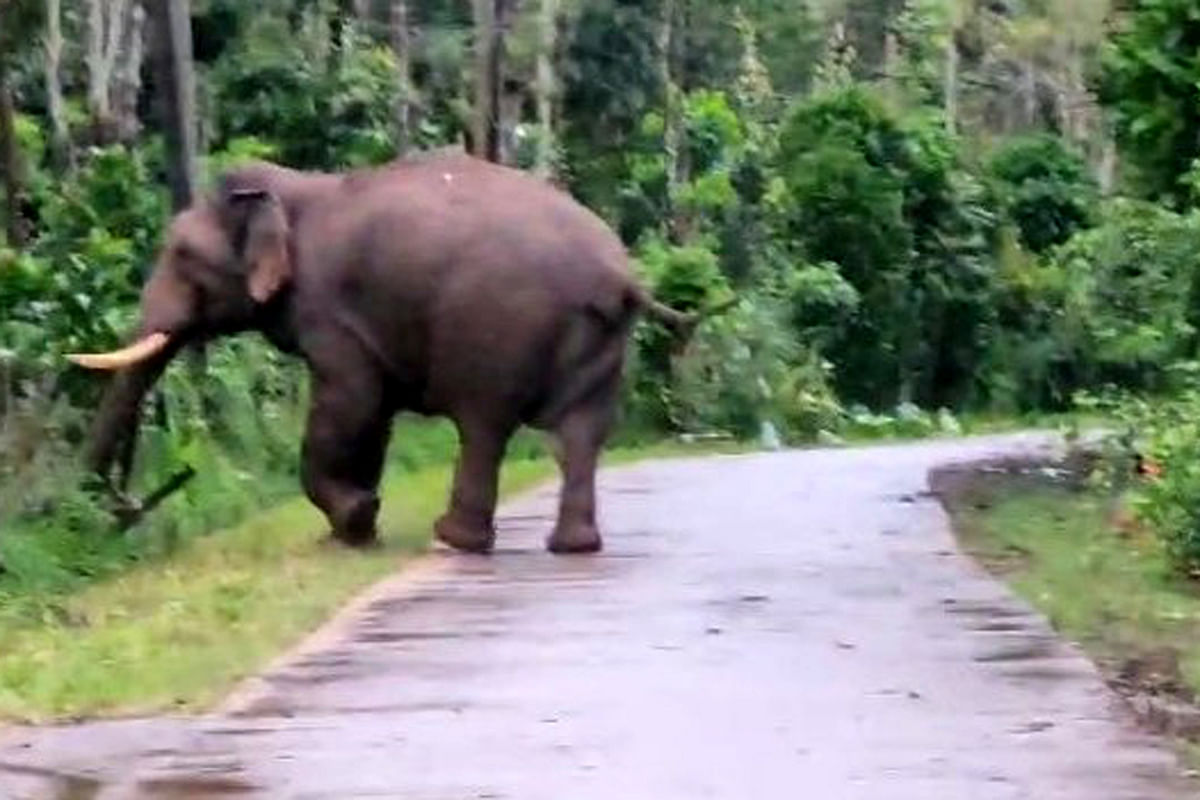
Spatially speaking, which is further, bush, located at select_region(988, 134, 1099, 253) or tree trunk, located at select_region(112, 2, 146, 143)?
bush, located at select_region(988, 134, 1099, 253)

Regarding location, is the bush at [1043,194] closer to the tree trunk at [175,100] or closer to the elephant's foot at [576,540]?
the tree trunk at [175,100]

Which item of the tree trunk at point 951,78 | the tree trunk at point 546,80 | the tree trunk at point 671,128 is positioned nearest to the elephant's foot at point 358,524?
the tree trunk at point 546,80

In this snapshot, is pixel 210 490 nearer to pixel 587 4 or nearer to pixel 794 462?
pixel 794 462

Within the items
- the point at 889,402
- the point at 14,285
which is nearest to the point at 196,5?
the point at 889,402

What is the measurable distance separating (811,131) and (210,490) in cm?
2612

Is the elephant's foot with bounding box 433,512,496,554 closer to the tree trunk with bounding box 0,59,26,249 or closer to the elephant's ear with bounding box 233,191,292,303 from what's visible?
the elephant's ear with bounding box 233,191,292,303

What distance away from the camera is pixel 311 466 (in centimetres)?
1702

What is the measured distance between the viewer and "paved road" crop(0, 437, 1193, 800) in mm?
8766

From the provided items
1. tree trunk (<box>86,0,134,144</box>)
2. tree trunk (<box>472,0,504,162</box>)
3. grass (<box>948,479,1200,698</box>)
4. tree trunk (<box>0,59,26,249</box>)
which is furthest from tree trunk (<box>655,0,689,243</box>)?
tree trunk (<box>0,59,26,249</box>)

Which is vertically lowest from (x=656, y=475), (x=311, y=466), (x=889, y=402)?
(x=889, y=402)

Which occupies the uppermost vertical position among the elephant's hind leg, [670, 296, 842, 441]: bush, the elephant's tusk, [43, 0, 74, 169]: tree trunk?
[43, 0, 74, 169]: tree trunk

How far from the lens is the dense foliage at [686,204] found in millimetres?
19172

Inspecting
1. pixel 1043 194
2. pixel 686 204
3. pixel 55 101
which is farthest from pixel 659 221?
pixel 1043 194

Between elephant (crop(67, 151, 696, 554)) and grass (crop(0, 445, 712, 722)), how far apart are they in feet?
2.06
